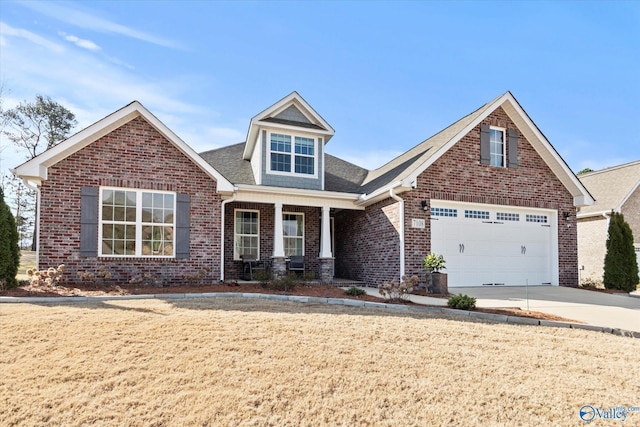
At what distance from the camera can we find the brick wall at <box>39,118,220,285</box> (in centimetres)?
1045

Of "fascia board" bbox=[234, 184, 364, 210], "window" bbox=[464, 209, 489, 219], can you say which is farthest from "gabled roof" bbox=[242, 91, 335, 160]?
"window" bbox=[464, 209, 489, 219]

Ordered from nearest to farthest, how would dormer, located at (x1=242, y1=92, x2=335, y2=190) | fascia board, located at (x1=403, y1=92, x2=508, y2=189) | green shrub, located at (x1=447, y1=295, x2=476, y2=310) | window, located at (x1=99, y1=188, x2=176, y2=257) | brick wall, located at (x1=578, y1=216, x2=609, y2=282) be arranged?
green shrub, located at (x1=447, y1=295, x2=476, y2=310) → window, located at (x1=99, y1=188, x2=176, y2=257) → fascia board, located at (x1=403, y1=92, x2=508, y2=189) → dormer, located at (x1=242, y1=92, x2=335, y2=190) → brick wall, located at (x1=578, y1=216, x2=609, y2=282)

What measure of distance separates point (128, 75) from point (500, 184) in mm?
12193

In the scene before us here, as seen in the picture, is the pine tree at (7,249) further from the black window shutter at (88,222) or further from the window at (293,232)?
the window at (293,232)

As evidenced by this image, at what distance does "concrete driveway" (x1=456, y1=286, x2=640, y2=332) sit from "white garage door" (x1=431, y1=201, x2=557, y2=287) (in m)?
0.50

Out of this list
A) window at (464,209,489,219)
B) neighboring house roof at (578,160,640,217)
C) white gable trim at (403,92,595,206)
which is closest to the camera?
white gable trim at (403,92,595,206)

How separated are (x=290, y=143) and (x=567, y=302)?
31.1 ft

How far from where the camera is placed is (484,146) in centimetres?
1323

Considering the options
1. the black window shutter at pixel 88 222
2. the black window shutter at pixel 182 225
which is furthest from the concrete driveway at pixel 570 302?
the black window shutter at pixel 88 222

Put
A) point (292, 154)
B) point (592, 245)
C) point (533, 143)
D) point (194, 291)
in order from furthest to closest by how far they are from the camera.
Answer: point (592, 245), point (292, 154), point (533, 143), point (194, 291)

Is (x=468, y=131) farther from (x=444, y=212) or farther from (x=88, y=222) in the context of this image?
(x=88, y=222)

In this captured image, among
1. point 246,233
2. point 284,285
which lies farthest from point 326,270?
point 246,233

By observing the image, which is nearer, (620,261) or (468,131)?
(468,131)

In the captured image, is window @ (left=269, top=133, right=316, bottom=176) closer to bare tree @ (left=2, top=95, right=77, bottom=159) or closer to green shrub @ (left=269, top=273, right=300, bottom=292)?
green shrub @ (left=269, top=273, right=300, bottom=292)
